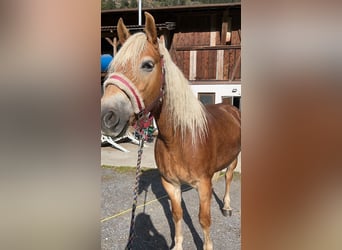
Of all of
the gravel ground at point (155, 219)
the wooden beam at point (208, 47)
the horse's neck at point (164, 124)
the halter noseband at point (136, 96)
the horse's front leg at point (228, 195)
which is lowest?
the gravel ground at point (155, 219)

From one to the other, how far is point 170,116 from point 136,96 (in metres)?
0.26

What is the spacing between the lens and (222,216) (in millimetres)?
1515

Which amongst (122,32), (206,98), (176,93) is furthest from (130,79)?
(206,98)

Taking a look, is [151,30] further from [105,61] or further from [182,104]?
[182,104]

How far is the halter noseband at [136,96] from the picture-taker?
767 millimetres

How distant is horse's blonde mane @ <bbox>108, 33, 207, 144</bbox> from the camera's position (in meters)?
0.80

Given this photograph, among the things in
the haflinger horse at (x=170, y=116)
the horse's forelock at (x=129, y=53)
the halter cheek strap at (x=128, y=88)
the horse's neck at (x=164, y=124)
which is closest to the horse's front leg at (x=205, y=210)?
the haflinger horse at (x=170, y=116)

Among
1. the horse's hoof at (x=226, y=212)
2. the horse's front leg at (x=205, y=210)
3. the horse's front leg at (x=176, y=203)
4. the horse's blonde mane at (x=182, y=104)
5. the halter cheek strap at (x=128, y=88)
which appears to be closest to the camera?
the halter cheek strap at (x=128, y=88)

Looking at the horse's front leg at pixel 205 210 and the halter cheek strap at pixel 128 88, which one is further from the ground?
the halter cheek strap at pixel 128 88

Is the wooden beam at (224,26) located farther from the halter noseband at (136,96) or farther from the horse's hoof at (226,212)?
the horse's hoof at (226,212)

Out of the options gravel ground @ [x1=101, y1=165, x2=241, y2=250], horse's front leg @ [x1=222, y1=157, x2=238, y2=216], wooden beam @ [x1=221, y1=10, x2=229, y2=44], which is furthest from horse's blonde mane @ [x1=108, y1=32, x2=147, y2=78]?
horse's front leg @ [x1=222, y1=157, x2=238, y2=216]

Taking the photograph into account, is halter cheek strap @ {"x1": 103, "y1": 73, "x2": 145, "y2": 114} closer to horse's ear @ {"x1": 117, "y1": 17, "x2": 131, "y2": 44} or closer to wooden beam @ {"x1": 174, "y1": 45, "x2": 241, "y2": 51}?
horse's ear @ {"x1": 117, "y1": 17, "x2": 131, "y2": 44}
